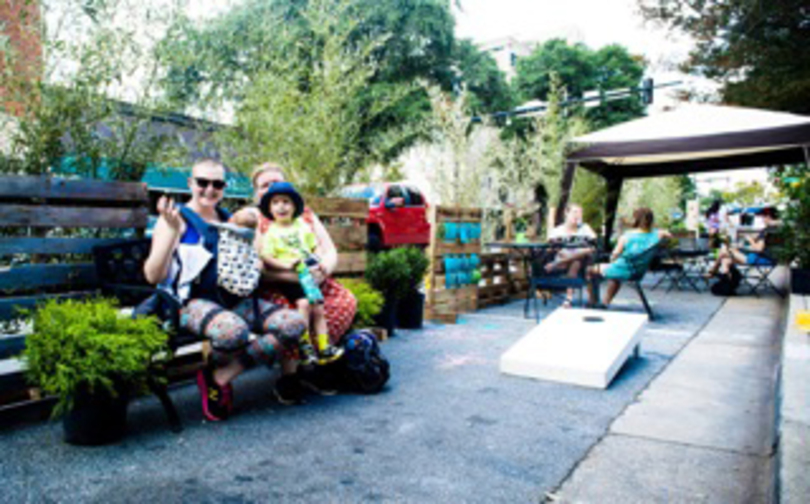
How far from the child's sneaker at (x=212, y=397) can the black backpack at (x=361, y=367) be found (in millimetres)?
800

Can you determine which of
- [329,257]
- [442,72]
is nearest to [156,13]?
[329,257]

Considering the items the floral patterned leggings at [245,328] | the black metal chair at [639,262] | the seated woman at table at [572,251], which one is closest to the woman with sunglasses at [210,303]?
the floral patterned leggings at [245,328]

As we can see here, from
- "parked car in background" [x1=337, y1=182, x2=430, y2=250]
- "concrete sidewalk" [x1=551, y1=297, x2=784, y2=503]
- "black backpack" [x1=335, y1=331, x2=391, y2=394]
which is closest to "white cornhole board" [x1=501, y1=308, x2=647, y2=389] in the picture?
"concrete sidewalk" [x1=551, y1=297, x2=784, y2=503]

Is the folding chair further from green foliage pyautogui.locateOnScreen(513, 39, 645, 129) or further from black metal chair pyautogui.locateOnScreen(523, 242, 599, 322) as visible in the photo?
green foliage pyautogui.locateOnScreen(513, 39, 645, 129)

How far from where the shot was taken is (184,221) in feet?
10.2

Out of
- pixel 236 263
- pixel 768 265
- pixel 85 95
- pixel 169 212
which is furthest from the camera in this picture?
pixel 768 265

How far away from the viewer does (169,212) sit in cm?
280

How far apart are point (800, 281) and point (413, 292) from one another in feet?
18.5

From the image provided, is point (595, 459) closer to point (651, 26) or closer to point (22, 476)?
point (22, 476)

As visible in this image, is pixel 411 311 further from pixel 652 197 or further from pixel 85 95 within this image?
pixel 652 197

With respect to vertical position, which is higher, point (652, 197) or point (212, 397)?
point (652, 197)

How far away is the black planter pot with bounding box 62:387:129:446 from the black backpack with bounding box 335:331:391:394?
1.34 m

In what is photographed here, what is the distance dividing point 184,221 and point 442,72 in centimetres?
2203

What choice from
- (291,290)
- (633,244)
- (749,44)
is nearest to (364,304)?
(291,290)
